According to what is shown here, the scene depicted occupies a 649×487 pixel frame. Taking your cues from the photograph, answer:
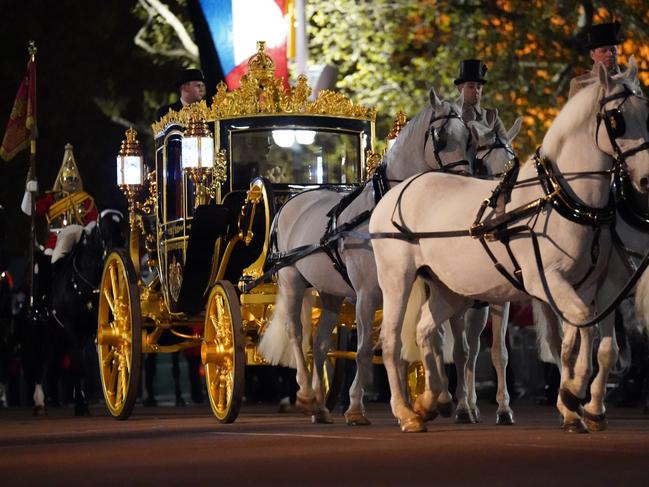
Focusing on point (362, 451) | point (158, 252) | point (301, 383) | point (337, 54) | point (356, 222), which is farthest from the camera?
point (337, 54)

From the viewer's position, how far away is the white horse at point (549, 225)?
1157 centimetres

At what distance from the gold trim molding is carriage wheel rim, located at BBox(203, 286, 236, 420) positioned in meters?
1.98

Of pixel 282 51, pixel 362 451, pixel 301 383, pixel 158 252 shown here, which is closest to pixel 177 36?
pixel 282 51

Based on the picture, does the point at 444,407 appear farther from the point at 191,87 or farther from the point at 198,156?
the point at 191,87

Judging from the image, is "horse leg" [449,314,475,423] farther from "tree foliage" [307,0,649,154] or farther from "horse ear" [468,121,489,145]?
"tree foliage" [307,0,649,154]

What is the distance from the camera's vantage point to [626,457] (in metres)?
10.0

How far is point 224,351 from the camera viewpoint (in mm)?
14734

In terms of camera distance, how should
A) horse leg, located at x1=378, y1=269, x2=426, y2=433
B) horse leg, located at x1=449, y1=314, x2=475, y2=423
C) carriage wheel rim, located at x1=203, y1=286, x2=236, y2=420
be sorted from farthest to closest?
carriage wheel rim, located at x1=203, y1=286, x2=236, y2=420, horse leg, located at x1=449, y1=314, x2=475, y2=423, horse leg, located at x1=378, y1=269, x2=426, y2=433

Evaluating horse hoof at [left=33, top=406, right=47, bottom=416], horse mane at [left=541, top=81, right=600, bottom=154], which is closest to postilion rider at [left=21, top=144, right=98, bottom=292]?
horse hoof at [left=33, top=406, right=47, bottom=416]

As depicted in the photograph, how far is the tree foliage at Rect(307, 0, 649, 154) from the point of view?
89.1 ft

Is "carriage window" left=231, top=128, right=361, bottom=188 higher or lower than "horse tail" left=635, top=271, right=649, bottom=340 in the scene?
higher

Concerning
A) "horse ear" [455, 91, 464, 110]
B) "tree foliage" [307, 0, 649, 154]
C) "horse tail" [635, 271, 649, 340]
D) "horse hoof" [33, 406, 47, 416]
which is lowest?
"horse hoof" [33, 406, 47, 416]

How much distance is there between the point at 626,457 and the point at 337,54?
61.8 ft

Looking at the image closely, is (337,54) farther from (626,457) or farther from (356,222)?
(626,457)
